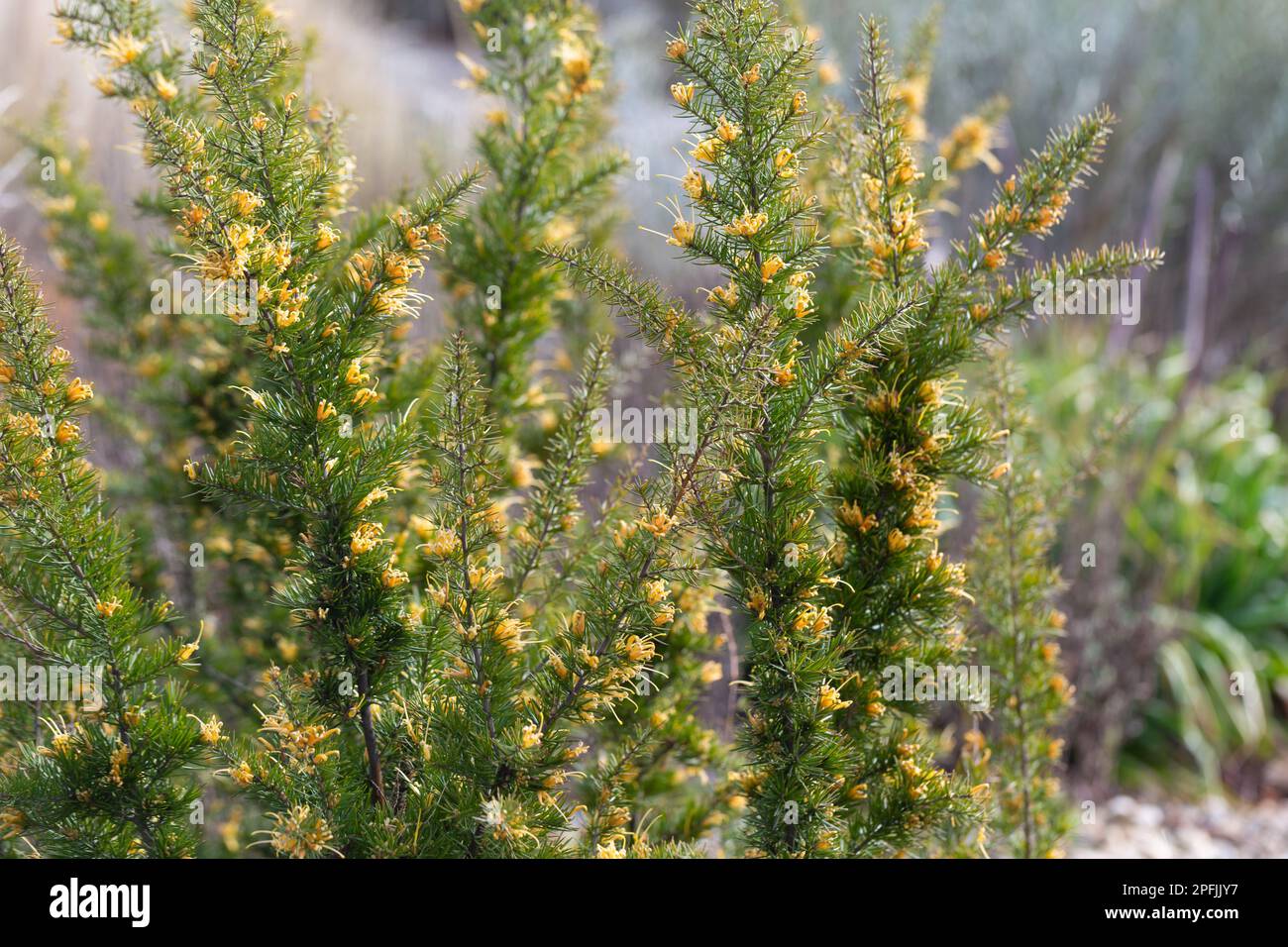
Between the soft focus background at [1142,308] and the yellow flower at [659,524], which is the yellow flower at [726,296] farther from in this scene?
the soft focus background at [1142,308]

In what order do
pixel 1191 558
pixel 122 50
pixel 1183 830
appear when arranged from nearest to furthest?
pixel 122 50
pixel 1183 830
pixel 1191 558

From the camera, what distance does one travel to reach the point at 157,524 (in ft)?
9.11

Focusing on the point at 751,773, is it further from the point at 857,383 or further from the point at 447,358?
the point at 447,358

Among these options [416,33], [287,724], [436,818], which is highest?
[416,33]

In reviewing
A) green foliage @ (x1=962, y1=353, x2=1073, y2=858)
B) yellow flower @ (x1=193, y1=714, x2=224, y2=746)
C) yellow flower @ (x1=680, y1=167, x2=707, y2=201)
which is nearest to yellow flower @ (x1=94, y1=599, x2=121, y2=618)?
yellow flower @ (x1=193, y1=714, x2=224, y2=746)

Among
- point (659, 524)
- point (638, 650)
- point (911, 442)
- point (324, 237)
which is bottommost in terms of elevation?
point (638, 650)

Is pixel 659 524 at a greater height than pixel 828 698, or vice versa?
pixel 659 524

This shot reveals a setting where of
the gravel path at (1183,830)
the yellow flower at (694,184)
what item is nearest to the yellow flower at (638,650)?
the yellow flower at (694,184)

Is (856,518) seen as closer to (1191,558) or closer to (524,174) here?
(524,174)

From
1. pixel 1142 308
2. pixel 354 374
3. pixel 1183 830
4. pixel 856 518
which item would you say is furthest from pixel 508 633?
pixel 1142 308

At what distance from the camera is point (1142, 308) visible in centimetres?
570
